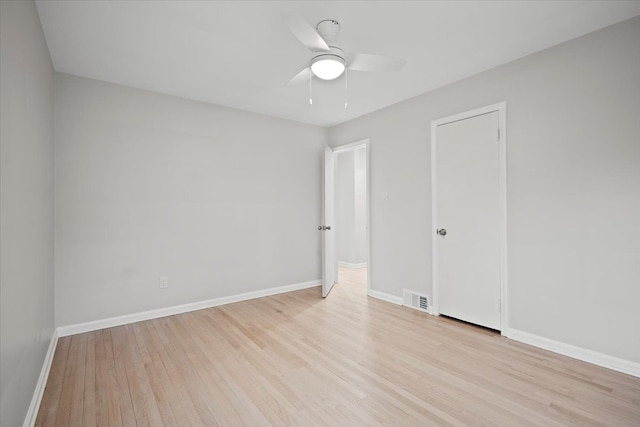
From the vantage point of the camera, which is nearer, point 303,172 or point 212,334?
point 212,334

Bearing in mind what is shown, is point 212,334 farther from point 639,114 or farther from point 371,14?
point 639,114

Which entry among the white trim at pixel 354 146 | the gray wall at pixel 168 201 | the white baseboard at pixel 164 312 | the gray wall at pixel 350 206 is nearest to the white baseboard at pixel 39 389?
the white baseboard at pixel 164 312

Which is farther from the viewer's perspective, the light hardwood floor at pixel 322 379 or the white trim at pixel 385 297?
the white trim at pixel 385 297

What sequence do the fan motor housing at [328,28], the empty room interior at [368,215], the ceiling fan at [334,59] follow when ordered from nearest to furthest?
the empty room interior at [368,215] < the ceiling fan at [334,59] < the fan motor housing at [328,28]

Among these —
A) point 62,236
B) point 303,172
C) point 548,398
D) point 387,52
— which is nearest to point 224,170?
point 303,172

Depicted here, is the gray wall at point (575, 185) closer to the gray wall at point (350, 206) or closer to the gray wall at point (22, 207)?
the gray wall at point (350, 206)

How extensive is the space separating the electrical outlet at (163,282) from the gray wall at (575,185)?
358 cm

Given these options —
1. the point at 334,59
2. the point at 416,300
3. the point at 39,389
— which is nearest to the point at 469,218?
the point at 416,300

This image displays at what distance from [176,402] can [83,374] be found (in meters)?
0.90

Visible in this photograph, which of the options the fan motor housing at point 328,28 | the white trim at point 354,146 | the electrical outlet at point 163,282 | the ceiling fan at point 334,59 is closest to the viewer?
the ceiling fan at point 334,59

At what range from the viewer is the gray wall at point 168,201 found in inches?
116

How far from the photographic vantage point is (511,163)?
109 inches

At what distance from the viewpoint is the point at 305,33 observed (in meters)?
1.82

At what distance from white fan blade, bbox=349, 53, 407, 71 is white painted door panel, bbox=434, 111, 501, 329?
1.43m
